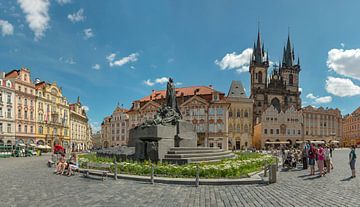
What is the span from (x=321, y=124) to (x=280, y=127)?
1527 cm

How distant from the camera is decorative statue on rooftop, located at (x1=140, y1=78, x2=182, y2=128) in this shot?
750 inches

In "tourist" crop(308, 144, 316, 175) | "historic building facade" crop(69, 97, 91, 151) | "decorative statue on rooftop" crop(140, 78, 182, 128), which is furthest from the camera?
"historic building facade" crop(69, 97, 91, 151)

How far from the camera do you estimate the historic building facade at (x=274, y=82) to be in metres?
88.9

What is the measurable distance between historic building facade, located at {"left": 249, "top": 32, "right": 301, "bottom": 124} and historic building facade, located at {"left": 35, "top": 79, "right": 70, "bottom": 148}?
5415cm

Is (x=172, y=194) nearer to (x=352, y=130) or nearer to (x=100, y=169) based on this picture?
(x=100, y=169)

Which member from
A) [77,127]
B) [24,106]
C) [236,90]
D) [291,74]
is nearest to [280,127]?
[236,90]

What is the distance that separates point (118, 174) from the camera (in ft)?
43.9

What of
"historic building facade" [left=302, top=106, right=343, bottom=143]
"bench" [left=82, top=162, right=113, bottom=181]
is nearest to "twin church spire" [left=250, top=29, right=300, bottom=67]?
"historic building facade" [left=302, top=106, right=343, bottom=143]

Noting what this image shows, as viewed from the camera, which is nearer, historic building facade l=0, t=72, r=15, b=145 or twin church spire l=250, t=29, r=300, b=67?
historic building facade l=0, t=72, r=15, b=145

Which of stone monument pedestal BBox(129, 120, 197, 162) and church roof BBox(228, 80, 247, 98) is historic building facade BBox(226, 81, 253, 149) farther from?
stone monument pedestal BBox(129, 120, 197, 162)

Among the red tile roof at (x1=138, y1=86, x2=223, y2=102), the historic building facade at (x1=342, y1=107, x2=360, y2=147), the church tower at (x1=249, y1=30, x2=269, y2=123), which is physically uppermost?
the church tower at (x1=249, y1=30, x2=269, y2=123)

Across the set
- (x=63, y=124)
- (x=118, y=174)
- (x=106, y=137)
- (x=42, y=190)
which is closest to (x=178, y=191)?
(x=118, y=174)

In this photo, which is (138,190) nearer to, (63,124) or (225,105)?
(225,105)

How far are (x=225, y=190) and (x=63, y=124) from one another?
6438 cm
